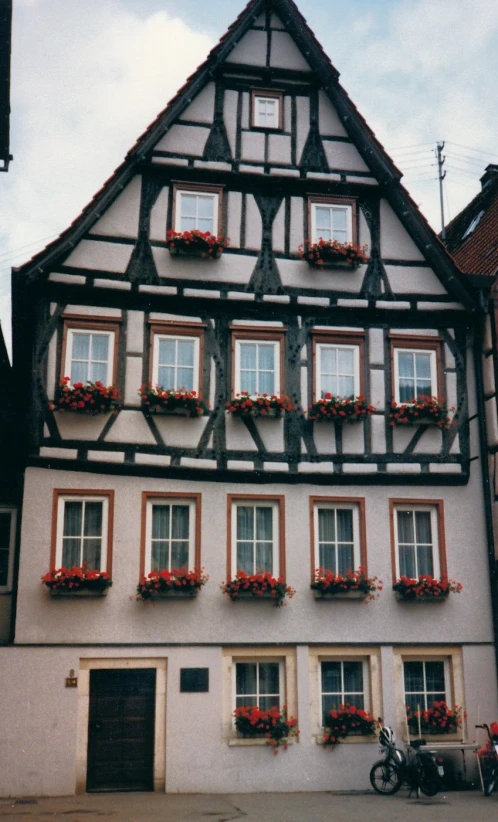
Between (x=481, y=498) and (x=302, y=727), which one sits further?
(x=481, y=498)

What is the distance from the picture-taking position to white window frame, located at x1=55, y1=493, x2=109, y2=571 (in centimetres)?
1594

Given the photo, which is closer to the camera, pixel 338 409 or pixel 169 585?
pixel 169 585

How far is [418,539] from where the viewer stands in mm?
17281

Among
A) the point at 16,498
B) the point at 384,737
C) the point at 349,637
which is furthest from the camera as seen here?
the point at 16,498

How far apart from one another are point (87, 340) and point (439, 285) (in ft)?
21.4

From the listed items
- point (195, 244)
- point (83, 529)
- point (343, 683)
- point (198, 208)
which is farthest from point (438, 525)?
point (198, 208)

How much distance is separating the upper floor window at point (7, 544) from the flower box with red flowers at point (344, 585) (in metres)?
5.41

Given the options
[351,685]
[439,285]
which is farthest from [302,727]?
[439,285]

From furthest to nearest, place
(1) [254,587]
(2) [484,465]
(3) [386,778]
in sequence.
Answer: (2) [484,465] → (1) [254,587] → (3) [386,778]

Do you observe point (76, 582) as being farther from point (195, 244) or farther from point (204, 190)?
point (204, 190)

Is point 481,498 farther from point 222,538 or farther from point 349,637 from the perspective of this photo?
point 222,538

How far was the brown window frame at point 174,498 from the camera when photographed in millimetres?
16203

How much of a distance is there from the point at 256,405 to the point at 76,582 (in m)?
4.19

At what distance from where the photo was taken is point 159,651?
1582 centimetres
